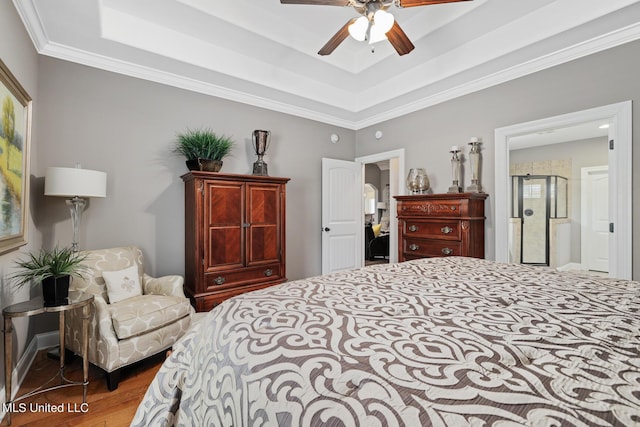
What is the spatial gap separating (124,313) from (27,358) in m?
0.98

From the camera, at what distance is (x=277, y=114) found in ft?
13.7

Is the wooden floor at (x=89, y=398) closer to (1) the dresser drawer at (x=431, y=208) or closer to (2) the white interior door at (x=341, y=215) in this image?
(2) the white interior door at (x=341, y=215)

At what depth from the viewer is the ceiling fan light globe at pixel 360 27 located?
211cm

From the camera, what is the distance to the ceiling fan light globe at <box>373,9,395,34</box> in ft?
6.57

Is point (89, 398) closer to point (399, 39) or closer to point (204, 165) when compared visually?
point (204, 165)

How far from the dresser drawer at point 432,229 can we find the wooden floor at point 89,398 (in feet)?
9.09

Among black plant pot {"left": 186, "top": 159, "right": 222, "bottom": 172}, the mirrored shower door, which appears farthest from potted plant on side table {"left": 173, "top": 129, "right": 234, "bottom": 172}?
the mirrored shower door

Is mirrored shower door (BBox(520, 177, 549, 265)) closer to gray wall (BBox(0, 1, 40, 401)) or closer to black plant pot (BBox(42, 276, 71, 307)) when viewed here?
black plant pot (BBox(42, 276, 71, 307))

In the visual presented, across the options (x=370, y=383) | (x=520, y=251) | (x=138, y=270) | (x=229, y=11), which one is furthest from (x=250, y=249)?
(x=520, y=251)

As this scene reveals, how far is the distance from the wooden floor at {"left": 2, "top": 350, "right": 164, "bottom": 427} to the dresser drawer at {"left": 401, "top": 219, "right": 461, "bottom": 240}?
277cm

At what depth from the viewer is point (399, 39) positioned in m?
2.41

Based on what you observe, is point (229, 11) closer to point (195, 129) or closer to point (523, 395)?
point (195, 129)

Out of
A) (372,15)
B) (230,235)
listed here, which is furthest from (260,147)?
(372,15)

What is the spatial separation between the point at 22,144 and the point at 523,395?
2.99 m
